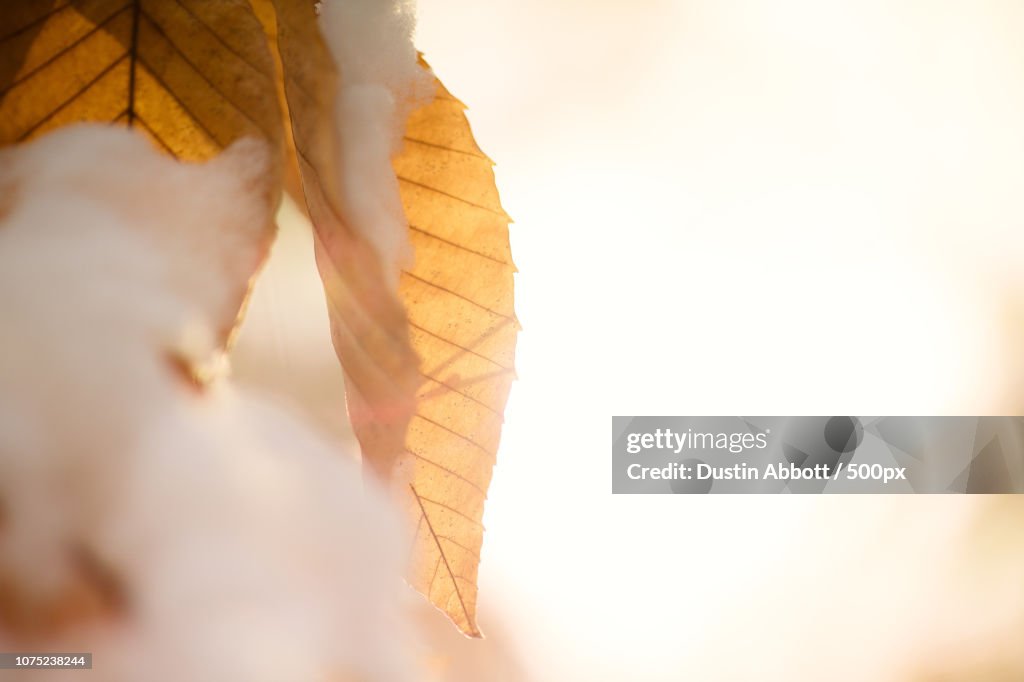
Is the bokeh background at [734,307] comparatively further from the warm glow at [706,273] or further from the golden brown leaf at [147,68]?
the golden brown leaf at [147,68]

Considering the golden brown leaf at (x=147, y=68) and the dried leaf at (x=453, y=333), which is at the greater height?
the golden brown leaf at (x=147, y=68)

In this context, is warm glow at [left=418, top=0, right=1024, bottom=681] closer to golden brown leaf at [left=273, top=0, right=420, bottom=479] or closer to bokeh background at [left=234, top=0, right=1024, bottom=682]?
bokeh background at [left=234, top=0, right=1024, bottom=682]

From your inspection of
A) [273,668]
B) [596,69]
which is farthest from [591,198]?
[273,668]

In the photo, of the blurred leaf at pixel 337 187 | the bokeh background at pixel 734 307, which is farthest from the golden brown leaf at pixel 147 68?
the bokeh background at pixel 734 307

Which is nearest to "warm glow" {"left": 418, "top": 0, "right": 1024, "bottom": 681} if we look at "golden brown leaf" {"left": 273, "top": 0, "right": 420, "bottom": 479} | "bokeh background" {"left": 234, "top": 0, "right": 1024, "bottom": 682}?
"bokeh background" {"left": 234, "top": 0, "right": 1024, "bottom": 682}

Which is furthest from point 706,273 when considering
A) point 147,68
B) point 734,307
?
point 147,68

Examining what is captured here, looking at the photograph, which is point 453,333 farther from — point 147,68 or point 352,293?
point 147,68
